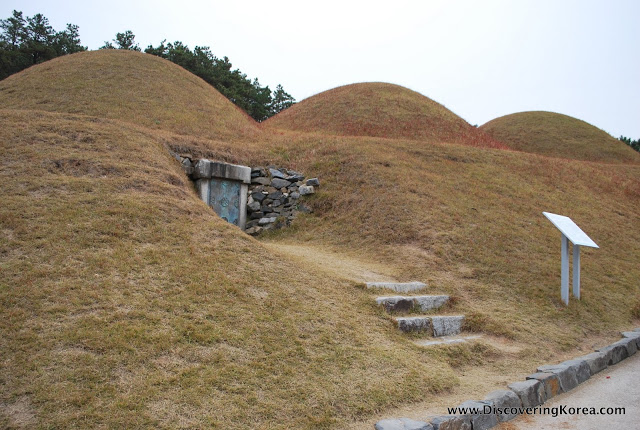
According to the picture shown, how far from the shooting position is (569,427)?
3873 millimetres

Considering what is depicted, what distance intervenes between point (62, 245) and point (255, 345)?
8.55 feet

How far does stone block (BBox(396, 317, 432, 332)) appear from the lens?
5504 millimetres

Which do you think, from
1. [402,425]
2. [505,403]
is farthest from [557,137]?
[402,425]

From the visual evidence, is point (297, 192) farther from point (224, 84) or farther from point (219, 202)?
point (224, 84)

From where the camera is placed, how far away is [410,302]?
6.12 metres

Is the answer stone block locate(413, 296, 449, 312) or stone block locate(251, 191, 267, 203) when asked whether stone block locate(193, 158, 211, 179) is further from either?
stone block locate(413, 296, 449, 312)

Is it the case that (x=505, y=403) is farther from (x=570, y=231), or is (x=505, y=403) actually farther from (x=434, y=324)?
(x=570, y=231)

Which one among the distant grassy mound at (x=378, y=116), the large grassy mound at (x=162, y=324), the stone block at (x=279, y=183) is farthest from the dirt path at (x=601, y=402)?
the distant grassy mound at (x=378, y=116)

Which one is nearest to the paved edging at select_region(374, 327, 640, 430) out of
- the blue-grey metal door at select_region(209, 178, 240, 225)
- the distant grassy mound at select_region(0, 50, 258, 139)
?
the blue-grey metal door at select_region(209, 178, 240, 225)

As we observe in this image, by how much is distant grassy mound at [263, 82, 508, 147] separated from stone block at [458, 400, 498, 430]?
13479 mm

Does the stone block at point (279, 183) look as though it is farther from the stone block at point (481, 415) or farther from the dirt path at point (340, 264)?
the stone block at point (481, 415)

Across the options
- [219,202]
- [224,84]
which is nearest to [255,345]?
[219,202]

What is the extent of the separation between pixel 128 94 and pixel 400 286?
35.5ft

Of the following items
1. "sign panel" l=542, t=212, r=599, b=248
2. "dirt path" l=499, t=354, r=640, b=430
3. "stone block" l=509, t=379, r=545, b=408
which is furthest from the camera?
"sign panel" l=542, t=212, r=599, b=248
